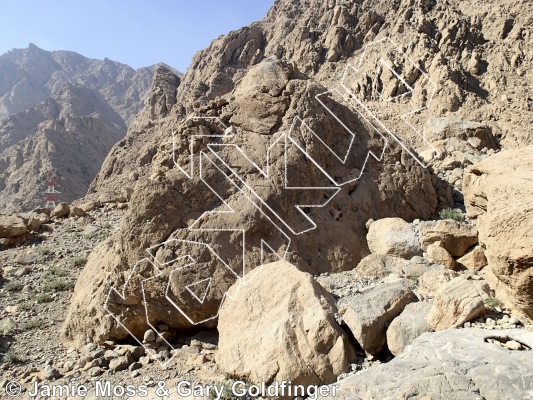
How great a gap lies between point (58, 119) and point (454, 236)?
5534cm

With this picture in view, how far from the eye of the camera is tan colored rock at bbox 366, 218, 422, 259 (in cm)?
533

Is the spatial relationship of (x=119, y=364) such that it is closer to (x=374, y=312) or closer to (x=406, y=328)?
(x=374, y=312)

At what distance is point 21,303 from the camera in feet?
21.8

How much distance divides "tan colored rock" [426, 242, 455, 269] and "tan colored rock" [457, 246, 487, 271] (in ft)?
0.47

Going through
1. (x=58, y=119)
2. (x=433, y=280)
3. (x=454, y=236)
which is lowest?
(x=433, y=280)

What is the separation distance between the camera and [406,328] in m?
3.50

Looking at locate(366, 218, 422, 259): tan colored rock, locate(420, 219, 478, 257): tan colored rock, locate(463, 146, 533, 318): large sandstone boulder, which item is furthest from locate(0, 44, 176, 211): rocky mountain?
locate(463, 146, 533, 318): large sandstone boulder

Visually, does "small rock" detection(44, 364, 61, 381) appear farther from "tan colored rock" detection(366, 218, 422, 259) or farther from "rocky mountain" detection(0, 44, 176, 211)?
"rocky mountain" detection(0, 44, 176, 211)

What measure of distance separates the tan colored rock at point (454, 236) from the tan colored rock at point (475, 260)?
0.78 feet

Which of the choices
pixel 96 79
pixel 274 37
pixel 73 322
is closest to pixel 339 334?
pixel 73 322

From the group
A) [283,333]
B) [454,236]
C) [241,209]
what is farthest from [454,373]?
[241,209]

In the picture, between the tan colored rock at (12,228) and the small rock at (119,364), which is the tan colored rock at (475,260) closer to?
the small rock at (119,364)

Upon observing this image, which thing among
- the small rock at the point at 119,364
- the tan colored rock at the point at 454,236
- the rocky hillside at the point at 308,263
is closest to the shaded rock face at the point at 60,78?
the rocky hillside at the point at 308,263

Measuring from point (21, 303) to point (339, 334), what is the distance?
A: 5.56 m
